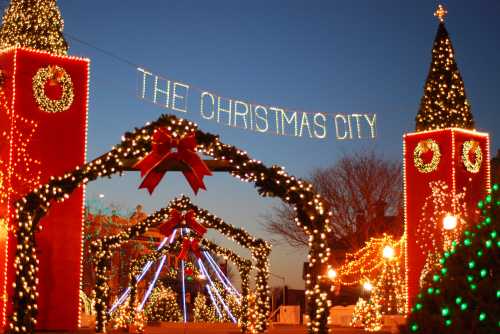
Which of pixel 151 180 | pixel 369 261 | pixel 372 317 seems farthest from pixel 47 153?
pixel 369 261

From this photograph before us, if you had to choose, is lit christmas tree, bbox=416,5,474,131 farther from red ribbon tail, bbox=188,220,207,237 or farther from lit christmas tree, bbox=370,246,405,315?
red ribbon tail, bbox=188,220,207,237

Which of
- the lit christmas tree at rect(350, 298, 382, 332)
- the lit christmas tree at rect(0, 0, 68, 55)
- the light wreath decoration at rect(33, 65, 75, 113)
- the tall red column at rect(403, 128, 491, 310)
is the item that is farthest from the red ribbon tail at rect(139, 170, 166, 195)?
the lit christmas tree at rect(350, 298, 382, 332)

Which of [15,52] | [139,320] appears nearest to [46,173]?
[15,52]

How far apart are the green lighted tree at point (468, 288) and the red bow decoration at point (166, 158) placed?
795 cm

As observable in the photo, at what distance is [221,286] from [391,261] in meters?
8.02

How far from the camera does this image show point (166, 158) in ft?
46.9

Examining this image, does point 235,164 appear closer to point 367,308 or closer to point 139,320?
point 139,320

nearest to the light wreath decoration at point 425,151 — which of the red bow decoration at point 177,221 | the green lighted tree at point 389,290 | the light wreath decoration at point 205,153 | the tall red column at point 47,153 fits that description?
the green lighted tree at point 389,290

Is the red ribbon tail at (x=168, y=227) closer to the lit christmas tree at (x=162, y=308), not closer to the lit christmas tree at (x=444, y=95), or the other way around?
the lit christmas tree at (x=444, y=95)

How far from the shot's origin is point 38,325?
20469mm

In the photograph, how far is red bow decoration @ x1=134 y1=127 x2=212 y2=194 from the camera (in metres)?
14.3

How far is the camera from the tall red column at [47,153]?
20.0m

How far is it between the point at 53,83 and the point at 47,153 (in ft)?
6.08

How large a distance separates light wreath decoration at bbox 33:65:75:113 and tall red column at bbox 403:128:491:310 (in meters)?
11.8
